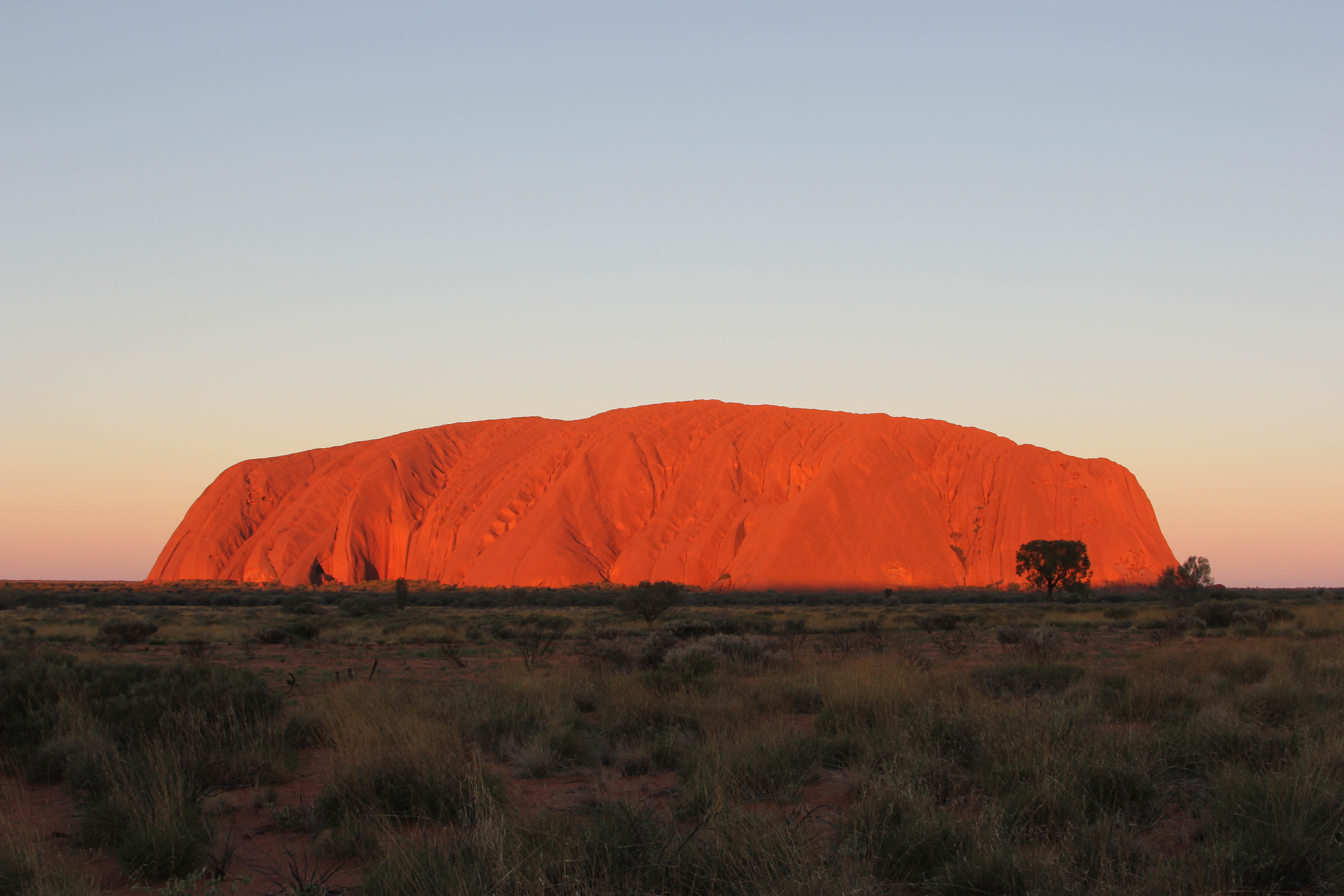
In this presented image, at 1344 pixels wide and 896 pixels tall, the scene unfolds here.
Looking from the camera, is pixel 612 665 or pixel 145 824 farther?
pixel 612 665

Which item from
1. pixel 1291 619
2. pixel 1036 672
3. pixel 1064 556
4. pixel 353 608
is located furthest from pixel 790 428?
pixel 1036 672

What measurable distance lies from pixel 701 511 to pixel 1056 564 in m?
30.3

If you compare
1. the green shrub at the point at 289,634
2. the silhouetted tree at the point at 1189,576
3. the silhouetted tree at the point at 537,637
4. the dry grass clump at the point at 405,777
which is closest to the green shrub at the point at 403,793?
the dry grass clump at the point at 405,777

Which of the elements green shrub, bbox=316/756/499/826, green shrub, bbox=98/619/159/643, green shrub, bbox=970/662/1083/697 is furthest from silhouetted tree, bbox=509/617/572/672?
green shrub, bbox=98/619/159/643

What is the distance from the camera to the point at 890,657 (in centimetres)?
1328

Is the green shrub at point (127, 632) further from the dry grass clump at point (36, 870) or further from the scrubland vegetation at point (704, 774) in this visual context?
the dry grass clump at point (36, 870)

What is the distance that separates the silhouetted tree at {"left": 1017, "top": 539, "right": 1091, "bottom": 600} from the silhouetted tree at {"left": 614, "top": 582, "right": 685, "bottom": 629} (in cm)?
2702

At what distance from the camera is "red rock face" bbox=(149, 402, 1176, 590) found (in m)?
64.3

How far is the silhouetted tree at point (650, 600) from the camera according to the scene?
90.5ft

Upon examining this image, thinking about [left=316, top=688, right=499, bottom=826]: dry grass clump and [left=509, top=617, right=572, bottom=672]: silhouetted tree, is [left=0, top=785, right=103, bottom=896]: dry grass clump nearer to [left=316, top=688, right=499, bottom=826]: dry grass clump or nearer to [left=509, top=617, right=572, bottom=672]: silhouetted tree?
→ [left=316, top=688, right=499, bottom=826]: dry grass clump

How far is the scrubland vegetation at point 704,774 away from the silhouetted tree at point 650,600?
13229mm

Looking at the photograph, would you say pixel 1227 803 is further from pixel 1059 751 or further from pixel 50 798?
pixel 50 798

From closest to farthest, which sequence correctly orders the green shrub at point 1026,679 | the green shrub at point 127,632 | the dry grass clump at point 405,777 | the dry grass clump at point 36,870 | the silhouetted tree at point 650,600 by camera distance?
the dry grass clump at point 36,870, the dry grass clump at point 405,777, the green shrub at point 1026,679, the green shrub at point 127,632, the silhouetted tree at point 650,600

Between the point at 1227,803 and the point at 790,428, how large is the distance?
72312 mm
